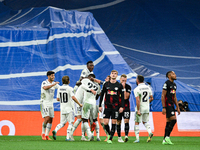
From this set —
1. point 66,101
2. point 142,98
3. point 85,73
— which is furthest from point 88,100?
point 142,98

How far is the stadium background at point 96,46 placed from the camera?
20031 millimetres

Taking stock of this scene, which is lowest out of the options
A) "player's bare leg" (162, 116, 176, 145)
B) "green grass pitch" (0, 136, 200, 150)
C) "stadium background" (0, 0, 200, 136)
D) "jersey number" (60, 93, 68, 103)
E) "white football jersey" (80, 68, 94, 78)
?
"green grass pitch" (0, 136, 200, 150)

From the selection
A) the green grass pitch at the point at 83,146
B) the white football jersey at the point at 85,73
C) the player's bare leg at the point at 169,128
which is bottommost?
the green grass pitch at the point at 83,146

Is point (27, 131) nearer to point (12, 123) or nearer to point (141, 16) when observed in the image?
point (12, 123)

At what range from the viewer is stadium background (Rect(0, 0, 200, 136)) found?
20031mm

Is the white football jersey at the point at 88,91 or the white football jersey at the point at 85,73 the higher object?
the white football jersey at the point at 85,73

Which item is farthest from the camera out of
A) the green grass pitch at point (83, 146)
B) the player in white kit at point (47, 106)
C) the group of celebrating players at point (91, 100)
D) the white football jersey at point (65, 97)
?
the player in white kit at point (47, 106)

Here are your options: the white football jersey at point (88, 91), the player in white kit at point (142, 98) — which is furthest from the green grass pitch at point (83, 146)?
the white football jersey at point (88, 91)

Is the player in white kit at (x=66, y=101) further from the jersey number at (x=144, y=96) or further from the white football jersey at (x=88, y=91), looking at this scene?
the jersey number at (x=144, y=96)

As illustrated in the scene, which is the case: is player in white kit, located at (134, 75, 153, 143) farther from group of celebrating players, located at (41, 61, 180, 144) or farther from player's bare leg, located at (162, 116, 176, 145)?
player's bare leg, located at (162, 116, 176, 145)

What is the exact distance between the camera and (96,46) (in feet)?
70.5

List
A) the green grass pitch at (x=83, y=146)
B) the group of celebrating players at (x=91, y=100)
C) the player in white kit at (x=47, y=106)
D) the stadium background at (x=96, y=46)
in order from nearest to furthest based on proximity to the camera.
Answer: the green grass pitch at (x=83, y=146), the group of celebrating players at (x=91, y=100), the player in white kit at (x=47, y=106), the stadium background at (x=96, y=46)

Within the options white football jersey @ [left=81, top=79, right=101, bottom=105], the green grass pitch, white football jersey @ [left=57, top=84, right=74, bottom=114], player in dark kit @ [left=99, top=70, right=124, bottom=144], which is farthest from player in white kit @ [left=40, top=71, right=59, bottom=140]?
player in dark kit @ [left=99, top=70, right=124, bottom=144]

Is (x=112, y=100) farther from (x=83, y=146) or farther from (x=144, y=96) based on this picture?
(x=83, y=146)
